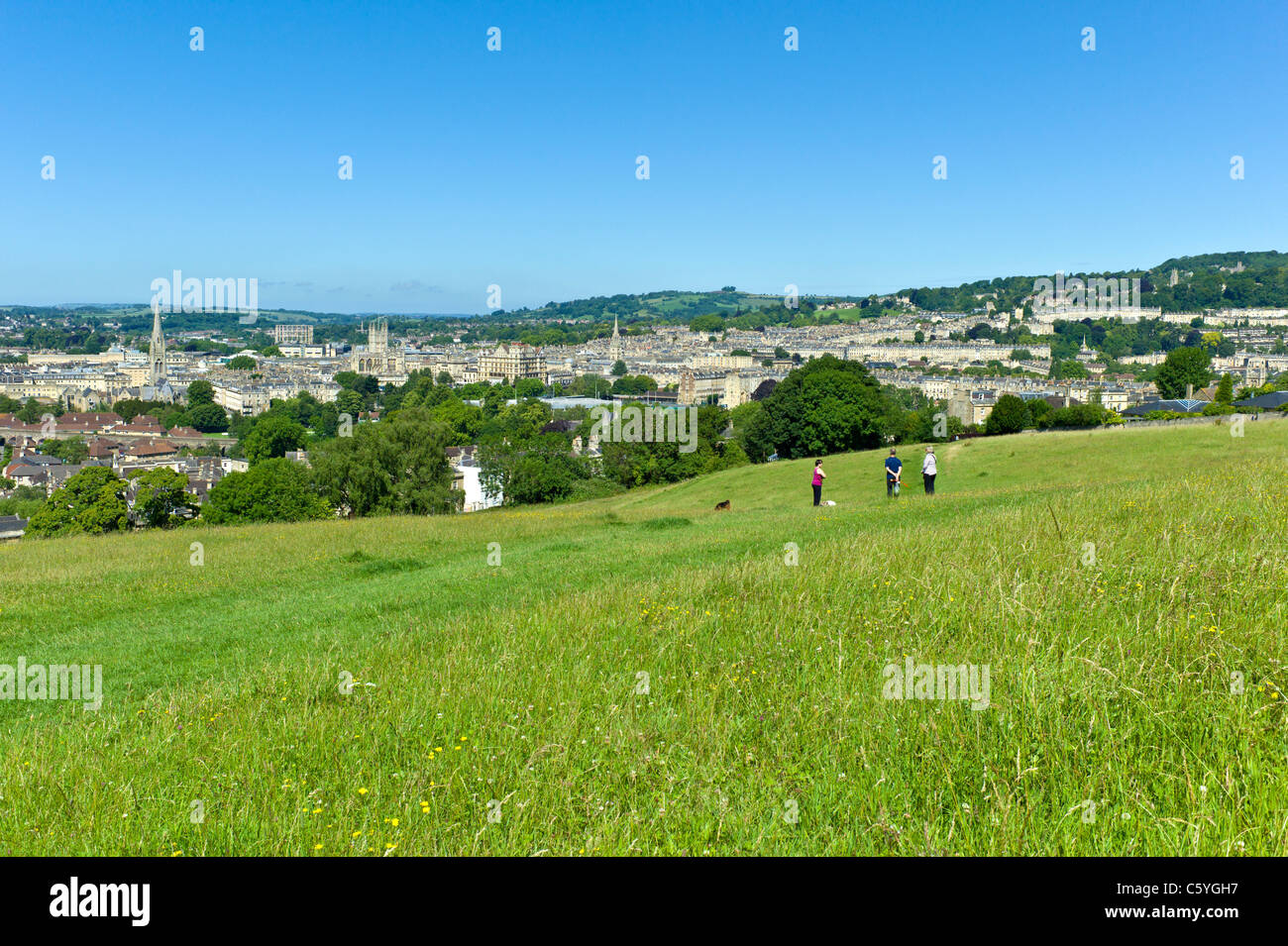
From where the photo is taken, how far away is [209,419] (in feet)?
590

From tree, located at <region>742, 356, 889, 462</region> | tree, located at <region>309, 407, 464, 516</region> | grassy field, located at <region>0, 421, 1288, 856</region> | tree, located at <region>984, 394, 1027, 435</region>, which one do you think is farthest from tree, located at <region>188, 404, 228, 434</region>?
grassy field, located at <region>0, 421, 1288, 856</region>

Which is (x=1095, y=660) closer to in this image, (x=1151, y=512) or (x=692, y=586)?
(x=692, y=586)

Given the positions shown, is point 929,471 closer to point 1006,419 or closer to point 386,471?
point 386,471

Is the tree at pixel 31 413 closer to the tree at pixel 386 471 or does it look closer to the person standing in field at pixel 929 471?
the tree at pixel 386 471

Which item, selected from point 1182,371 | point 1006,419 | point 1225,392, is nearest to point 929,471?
point 1006,419

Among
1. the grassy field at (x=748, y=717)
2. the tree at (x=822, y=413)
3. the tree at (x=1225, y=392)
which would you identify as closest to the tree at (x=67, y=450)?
the tree at (x=822, y=413)

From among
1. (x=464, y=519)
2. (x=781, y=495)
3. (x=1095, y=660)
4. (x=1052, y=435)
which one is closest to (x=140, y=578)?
(x=464, y=519)

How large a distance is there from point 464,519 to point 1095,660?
23611mm

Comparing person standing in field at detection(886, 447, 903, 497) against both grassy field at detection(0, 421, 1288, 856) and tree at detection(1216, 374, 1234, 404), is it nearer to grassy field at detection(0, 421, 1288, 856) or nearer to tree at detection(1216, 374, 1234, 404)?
grassy field at detection(0, 421, 1288, 856)

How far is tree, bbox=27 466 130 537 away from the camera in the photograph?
48469 mm

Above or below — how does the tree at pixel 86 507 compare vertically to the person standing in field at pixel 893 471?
below

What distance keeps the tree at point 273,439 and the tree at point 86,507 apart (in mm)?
75851

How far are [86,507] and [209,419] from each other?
143 metres

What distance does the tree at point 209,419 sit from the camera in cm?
17838
